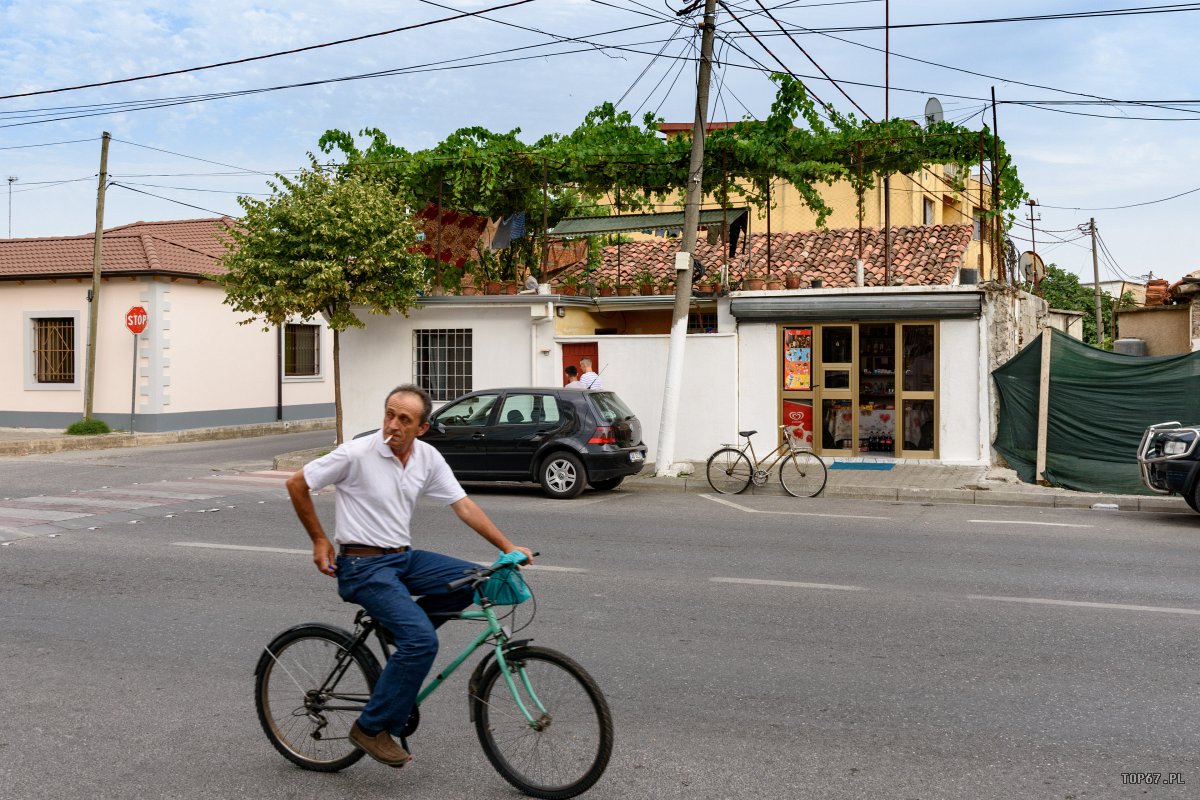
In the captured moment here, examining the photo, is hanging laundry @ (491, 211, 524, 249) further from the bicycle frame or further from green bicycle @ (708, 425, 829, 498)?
the bicycle frame

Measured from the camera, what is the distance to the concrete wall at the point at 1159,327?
2664 cm

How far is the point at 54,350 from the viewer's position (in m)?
27.3

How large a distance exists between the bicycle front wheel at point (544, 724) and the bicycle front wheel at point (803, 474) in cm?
1079

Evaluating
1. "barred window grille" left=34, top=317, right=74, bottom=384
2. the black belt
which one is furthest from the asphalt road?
"barred window grille" left=34, top=317, right=74, bottom=384

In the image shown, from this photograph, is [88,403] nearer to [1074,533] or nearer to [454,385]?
[454,385]

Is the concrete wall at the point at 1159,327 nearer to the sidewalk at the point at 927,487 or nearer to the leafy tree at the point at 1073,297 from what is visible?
the sidewalk at the point at 927,487

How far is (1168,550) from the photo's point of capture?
10.3 m

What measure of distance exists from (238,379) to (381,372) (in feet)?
28.9

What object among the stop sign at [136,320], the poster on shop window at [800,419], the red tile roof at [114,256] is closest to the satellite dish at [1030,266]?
the poster on shop window at [800,419]

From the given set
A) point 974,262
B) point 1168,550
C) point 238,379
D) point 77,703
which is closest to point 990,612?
point 1168,550

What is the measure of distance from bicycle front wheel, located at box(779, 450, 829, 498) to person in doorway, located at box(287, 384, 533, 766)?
35.0ft

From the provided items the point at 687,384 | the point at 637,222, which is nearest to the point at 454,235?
the point at 637,222

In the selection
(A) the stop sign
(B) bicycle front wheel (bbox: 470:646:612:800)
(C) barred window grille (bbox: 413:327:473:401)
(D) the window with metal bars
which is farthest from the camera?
(A) the stop sign

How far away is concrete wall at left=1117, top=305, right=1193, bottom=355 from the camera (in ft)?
87.4
